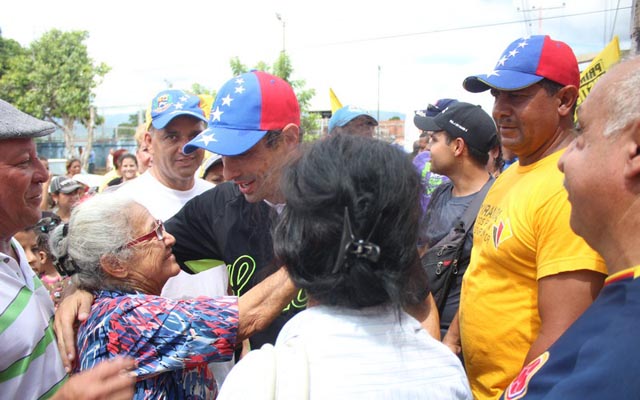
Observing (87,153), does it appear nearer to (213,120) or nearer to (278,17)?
(278,17)

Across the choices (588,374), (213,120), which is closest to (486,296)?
(588,374)

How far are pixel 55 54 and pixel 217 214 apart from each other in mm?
33088

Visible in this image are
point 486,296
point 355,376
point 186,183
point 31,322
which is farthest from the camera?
point 186,183

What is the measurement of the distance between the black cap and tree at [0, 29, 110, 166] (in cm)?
3025

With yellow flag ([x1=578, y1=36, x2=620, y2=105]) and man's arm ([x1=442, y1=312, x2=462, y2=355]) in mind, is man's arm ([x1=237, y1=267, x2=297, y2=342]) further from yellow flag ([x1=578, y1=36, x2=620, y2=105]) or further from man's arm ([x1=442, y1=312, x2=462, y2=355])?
yellow flag ([x1=578, y1=36, x2=620, y2=105])

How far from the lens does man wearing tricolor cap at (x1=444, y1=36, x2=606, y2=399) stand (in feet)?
5.77

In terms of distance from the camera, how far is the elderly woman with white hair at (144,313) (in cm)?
173

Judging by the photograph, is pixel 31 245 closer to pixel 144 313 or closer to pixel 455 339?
pixel 144 313

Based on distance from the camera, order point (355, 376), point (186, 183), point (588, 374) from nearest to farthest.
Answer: point (588, 374) < point (355, 376) < point (186, 183)

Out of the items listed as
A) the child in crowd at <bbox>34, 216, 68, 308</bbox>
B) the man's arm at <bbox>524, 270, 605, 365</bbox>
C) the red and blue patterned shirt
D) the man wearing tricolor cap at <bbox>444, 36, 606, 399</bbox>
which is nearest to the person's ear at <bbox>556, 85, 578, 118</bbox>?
the man wearing tricolor cap at <bbox>444, 36, 606, 399</bbox>

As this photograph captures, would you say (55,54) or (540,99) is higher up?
(55,54)

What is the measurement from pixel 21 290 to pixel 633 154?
6.39 feet

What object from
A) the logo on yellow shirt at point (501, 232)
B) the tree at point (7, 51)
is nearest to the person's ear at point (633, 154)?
the logo on yellow shirt at point (501, 232)

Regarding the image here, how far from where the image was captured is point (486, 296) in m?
2.09
